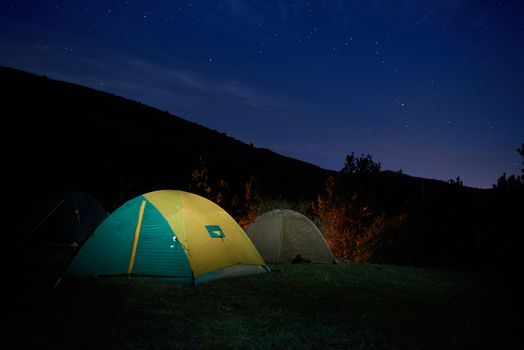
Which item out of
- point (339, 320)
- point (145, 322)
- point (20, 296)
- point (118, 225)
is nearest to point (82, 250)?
point (118, 225)

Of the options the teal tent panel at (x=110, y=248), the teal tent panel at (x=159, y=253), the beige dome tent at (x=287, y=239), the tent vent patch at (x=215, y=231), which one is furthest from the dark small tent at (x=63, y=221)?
the tent vent patch at (x=215, y=231)

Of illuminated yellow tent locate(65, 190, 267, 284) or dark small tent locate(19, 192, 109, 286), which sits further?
dark small tent locate(19, 192, 109, 286)

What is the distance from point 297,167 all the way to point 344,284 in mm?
50488

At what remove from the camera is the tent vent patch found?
7.88m

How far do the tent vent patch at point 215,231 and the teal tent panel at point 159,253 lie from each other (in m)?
0.77

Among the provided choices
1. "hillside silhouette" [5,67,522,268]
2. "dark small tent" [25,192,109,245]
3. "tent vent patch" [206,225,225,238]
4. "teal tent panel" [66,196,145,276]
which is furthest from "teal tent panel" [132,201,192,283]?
"hillside silhouette" [5,67,522,268]

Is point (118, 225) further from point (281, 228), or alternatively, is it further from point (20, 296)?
point (281, 228)

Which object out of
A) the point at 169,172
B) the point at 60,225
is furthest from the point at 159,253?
the point at 169,172

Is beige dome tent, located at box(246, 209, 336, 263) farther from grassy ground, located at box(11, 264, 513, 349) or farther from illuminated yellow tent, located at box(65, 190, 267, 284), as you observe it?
illuminated yellow tent, located at box(65, 190, 267, 284)

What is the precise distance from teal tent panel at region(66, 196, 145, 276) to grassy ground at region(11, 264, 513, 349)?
0.89ft

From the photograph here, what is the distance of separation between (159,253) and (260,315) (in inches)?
109

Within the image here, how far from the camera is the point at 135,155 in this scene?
3388 cm

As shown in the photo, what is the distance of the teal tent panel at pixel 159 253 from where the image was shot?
7207 mm

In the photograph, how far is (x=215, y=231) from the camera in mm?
8016
